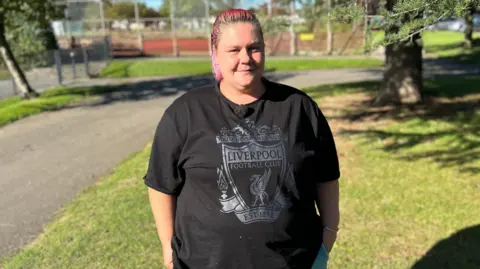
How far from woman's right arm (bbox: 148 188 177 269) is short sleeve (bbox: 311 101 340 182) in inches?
25.4

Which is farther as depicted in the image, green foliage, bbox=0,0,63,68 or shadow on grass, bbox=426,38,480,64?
shadow on grass, bbox=426,38,480,64

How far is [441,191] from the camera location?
4977 mm

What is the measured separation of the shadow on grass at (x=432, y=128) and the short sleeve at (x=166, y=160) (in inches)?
181

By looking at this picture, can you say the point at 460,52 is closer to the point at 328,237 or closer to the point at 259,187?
the point at 328,237

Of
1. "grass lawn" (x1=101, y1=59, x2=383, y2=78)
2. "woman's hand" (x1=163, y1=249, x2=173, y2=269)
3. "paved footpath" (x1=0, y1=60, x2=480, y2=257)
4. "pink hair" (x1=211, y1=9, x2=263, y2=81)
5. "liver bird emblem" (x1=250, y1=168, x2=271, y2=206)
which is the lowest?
"paved footpath" (x1=0, y1=60, x2=480, y2=257)

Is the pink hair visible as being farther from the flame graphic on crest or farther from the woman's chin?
the flame graphic on crest

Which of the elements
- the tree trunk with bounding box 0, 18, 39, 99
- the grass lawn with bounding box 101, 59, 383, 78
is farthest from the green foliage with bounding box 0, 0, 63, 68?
the grass lawn with bounding box 101, 59, 383, 78

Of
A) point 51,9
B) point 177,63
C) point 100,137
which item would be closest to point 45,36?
point 177,63

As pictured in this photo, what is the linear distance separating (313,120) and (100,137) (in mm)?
7175

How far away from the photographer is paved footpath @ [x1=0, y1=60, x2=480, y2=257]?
4977 mm

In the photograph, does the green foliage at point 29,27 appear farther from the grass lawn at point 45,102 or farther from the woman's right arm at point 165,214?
the woman's right arm at point 165,214

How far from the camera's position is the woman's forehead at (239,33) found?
1818 mm

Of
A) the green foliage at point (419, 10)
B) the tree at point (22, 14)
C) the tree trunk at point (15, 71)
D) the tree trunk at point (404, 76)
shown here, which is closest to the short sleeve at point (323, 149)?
the green foliage at point (419, 10)

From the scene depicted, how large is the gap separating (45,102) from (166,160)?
1162 centimetres
